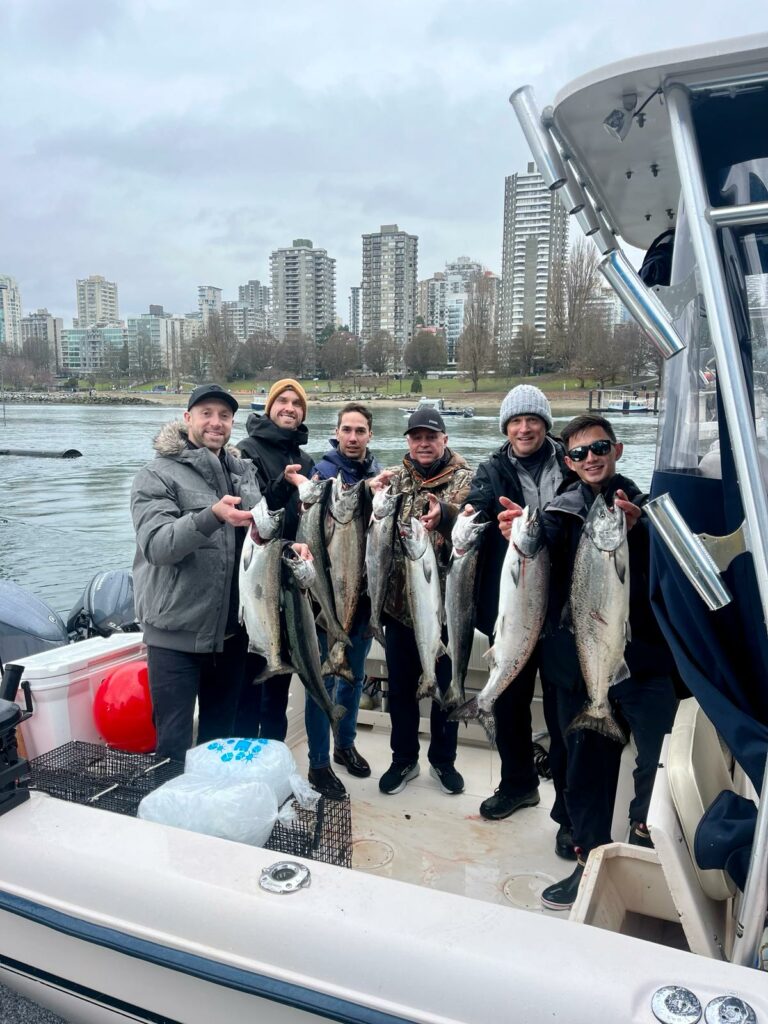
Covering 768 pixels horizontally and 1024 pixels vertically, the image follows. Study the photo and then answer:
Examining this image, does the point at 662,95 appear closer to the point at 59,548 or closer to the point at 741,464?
the point at 741,464

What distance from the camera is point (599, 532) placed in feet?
8.45

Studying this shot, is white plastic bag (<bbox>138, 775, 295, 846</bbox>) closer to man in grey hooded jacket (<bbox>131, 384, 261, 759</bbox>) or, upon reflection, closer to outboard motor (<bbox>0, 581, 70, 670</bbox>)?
man in grey hooded jacket (<bbox>131, 384, 261, 759</bbox>)

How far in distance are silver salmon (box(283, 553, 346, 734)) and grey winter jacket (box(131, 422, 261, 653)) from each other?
0.97 feet

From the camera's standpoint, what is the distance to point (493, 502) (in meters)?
3.25

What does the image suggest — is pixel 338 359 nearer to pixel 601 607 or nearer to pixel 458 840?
pixel 458 840


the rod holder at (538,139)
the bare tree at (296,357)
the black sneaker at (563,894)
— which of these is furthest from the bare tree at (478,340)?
the rod holder at (538,139)

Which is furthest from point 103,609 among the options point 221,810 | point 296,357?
point 296,357

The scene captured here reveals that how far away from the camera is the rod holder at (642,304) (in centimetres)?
158

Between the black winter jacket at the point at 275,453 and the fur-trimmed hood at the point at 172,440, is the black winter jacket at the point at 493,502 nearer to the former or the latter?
the black winter jacket at the point at 275,453

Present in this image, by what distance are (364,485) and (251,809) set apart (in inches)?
56.6

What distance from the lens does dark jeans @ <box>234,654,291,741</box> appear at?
366 cm

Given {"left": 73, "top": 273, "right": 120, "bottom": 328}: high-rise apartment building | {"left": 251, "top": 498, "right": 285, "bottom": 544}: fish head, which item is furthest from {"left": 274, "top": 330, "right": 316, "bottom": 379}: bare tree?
{"left": 73, "top": 273, "right": 120, "bottom": 328}: high-rise apartment building

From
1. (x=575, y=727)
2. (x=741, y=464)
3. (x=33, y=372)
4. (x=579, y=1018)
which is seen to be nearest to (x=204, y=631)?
(x=575, y=727)

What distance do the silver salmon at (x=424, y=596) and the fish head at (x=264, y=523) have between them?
533 millimetres
